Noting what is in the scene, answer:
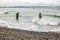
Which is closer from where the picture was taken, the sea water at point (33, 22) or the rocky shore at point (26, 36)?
the rocky shore at point (26, 36)

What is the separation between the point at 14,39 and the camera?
520 cm

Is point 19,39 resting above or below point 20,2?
above

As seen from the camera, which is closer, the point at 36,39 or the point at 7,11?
the point at 36,39

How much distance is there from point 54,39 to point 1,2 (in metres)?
6.87

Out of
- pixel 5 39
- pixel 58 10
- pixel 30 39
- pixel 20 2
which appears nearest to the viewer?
pixel 5 39

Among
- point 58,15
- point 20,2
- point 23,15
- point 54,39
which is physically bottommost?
point 23,15

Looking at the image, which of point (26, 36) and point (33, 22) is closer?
point (26, 36)

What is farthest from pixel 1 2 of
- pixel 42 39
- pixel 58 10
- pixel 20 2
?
pixel 42 39

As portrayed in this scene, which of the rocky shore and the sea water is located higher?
the rocky shore

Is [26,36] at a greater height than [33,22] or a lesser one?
greater

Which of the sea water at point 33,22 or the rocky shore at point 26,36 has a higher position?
the rocky shore at point 26,36

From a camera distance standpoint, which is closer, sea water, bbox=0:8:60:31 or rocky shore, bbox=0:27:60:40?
rocky shore, bbox=0:27:60:40

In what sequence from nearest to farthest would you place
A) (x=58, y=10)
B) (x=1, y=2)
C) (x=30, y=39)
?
(x=30, y=39) < (x=1, y=2) < (x=58, y=10)

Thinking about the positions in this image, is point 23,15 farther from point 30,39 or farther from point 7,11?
point 30,39
